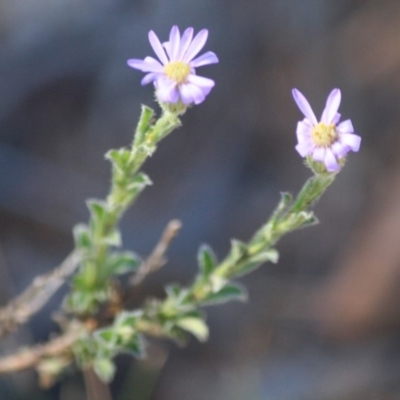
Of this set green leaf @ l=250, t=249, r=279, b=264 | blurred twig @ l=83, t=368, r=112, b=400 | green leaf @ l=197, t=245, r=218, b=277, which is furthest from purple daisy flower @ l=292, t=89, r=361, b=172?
blurred twig @ l=83, t=368, r=112, b=400

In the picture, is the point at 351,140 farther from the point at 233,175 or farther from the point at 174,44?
the point at 233,175

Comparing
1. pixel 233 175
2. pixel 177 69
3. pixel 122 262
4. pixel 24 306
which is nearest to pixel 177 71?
pixel 177 69

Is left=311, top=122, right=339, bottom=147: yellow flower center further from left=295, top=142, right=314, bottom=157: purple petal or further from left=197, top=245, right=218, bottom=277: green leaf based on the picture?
left=197, top=245, right=218, bottom=277: green leaf

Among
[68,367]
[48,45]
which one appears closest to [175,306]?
[68,367]

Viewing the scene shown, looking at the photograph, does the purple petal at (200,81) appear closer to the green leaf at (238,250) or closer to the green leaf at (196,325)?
the green leaf at (238,250)

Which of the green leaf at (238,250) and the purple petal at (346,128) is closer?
the purple petal at (346,128)

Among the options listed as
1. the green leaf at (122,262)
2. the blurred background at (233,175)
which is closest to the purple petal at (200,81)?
the green leaf at (122,262)
